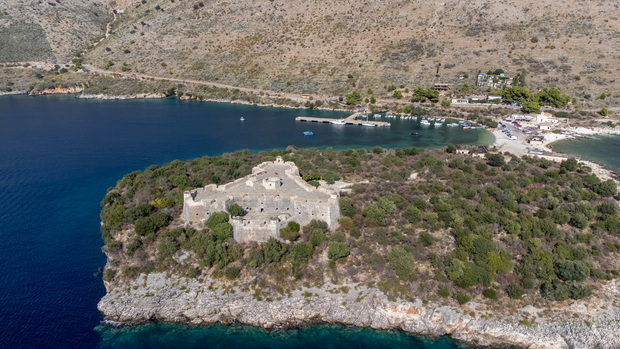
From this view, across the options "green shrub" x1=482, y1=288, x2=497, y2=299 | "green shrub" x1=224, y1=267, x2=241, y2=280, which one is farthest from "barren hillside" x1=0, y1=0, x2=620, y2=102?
"green shrub" x1=224, y1=267, x2=241, y2=280

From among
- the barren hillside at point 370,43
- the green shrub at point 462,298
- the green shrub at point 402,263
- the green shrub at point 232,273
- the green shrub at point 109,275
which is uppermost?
the barren hillside at point 370,43

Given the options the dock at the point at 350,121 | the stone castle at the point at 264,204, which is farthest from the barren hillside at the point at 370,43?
the stone castle at the point at 264,204

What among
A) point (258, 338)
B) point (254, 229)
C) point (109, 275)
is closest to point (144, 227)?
point (109, 275)

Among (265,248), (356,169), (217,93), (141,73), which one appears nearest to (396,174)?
(356,169)

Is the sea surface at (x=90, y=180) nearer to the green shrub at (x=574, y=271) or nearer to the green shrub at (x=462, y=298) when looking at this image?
the green shrub at (x=462, y=298)

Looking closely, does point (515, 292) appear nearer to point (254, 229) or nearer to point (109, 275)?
point (254, 229)
